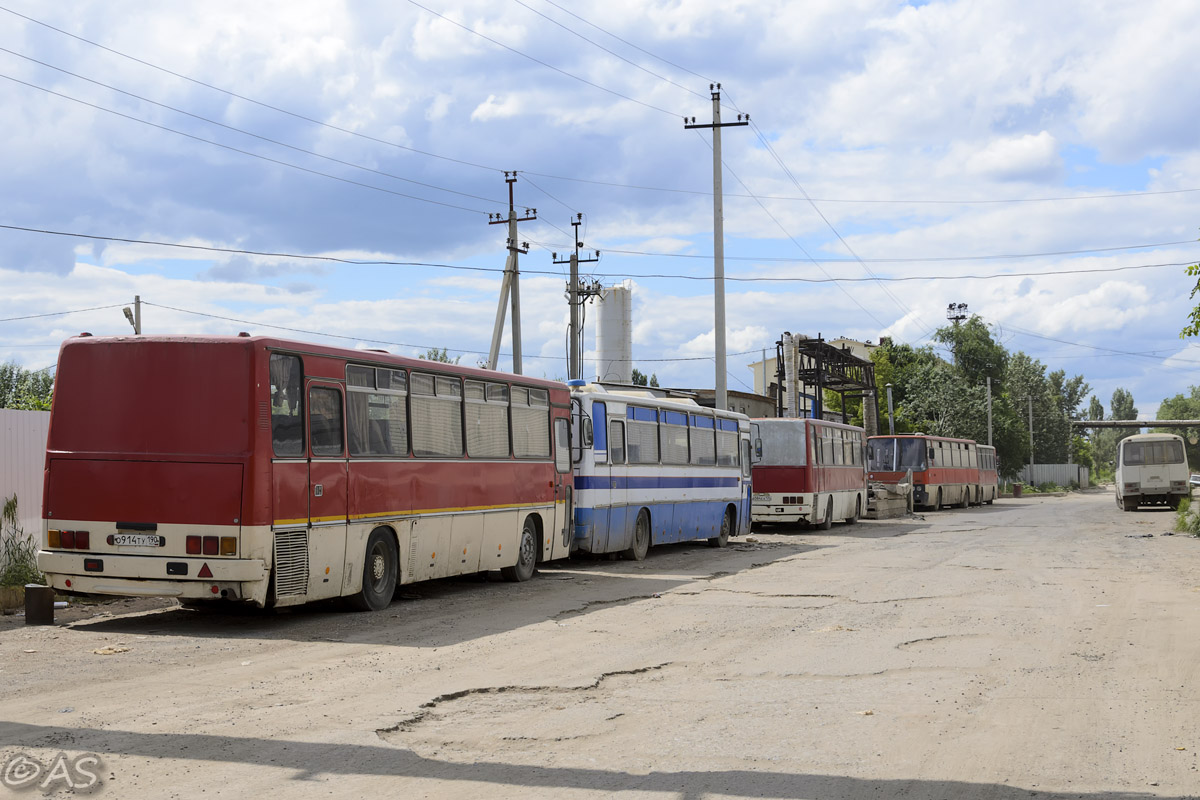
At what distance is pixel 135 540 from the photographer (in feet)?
37.6

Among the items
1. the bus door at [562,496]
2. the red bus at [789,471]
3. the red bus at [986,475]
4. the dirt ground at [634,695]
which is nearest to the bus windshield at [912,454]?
the red bus at [986,475]

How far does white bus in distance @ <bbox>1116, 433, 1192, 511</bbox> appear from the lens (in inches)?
1746

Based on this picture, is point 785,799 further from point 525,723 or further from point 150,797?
point 150,797

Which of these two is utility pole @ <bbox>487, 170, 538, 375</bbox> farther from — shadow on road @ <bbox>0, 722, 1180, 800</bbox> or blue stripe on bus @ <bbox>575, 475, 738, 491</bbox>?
shadow on road @ <bbox>0, 722, 1180, 800</bbox>

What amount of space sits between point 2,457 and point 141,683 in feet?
24.9

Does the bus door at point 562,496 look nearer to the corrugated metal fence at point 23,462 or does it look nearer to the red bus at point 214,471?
the red bus at point 214,471

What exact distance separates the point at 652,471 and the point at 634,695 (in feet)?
45.3

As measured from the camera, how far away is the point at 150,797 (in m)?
5.63

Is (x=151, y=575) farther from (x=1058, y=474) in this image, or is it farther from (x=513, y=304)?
(x=1058, y=474)

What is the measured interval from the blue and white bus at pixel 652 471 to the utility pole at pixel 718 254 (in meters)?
5.49

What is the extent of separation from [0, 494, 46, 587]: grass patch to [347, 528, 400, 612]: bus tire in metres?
3.71

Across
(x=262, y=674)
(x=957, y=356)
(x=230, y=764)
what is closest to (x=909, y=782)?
(x=230, y=764)

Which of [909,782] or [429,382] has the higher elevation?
[429,382]

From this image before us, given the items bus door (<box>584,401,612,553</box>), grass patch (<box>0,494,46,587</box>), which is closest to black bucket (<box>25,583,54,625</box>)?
grass patch (<box>0,494,46,587</box>)
